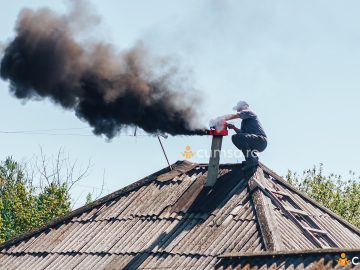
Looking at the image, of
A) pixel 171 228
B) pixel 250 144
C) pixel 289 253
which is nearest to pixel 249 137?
pixel 250 144

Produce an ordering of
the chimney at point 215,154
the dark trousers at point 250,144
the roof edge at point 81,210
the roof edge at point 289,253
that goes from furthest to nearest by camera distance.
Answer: the roof edge at point 81,210, the chimney at point 215,154, the dark trousers at point 250,144, the roof edge at point 289,253

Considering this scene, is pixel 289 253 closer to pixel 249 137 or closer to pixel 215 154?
pixel 249 137

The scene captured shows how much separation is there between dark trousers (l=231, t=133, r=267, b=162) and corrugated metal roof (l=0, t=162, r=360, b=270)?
18.6 inches

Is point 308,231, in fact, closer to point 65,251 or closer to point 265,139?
point 265,139

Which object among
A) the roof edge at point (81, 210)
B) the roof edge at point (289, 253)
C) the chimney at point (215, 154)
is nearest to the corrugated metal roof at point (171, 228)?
the roof edge at point (81, 210)

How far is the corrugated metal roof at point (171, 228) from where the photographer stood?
17.1 meters

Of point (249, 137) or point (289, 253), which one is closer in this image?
point (289, 253)

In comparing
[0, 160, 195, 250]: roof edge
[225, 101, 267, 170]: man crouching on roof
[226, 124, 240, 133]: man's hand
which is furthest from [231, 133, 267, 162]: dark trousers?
[0, 160, 195, 250]: roof edge

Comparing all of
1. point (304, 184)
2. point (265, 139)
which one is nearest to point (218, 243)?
point (265, 139)

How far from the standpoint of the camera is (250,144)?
Answer: 62.7ft

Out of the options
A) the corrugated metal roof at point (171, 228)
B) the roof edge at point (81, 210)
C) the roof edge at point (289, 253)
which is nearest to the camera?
the roof edge at point (289, 253)

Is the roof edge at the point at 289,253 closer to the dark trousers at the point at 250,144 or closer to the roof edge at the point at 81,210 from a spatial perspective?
the dark trousers at the point at 250,144

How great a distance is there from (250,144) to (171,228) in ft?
8.98

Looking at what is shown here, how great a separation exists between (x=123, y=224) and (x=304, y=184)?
841 inches
